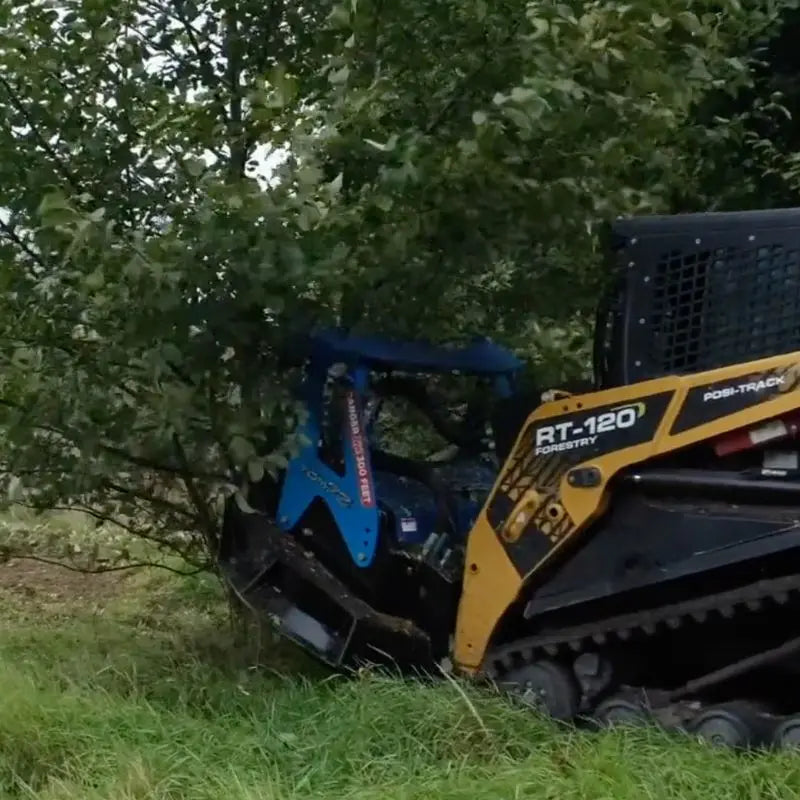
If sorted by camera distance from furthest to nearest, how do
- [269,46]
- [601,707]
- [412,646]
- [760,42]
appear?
1. [760,42]
2. [269,46]
3. [412,646]
4. [601,707]

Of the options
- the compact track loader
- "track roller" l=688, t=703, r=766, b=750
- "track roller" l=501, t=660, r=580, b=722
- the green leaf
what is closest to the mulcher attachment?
the compact track loader

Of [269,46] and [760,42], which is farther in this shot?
[760,42]

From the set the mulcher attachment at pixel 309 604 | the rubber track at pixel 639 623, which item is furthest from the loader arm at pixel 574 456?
the mulcher attachment at pixel 309 604

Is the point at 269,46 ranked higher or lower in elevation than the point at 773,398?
higher

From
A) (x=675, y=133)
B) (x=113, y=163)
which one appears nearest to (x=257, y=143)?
(x=113, y=163)

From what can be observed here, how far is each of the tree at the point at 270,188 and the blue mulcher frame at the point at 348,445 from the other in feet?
0.31

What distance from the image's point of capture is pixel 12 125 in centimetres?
467

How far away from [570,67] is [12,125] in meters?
1.92

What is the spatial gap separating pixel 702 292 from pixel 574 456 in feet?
2.14

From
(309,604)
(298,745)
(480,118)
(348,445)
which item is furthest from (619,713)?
(480,118)

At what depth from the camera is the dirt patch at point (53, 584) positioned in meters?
6.95

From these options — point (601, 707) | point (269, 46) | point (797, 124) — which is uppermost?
point (269, 46)

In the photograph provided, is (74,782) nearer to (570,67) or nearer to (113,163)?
(113,163)

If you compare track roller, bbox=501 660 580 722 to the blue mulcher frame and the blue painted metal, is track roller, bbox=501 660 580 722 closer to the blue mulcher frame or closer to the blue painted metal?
the blue mulcher frame
